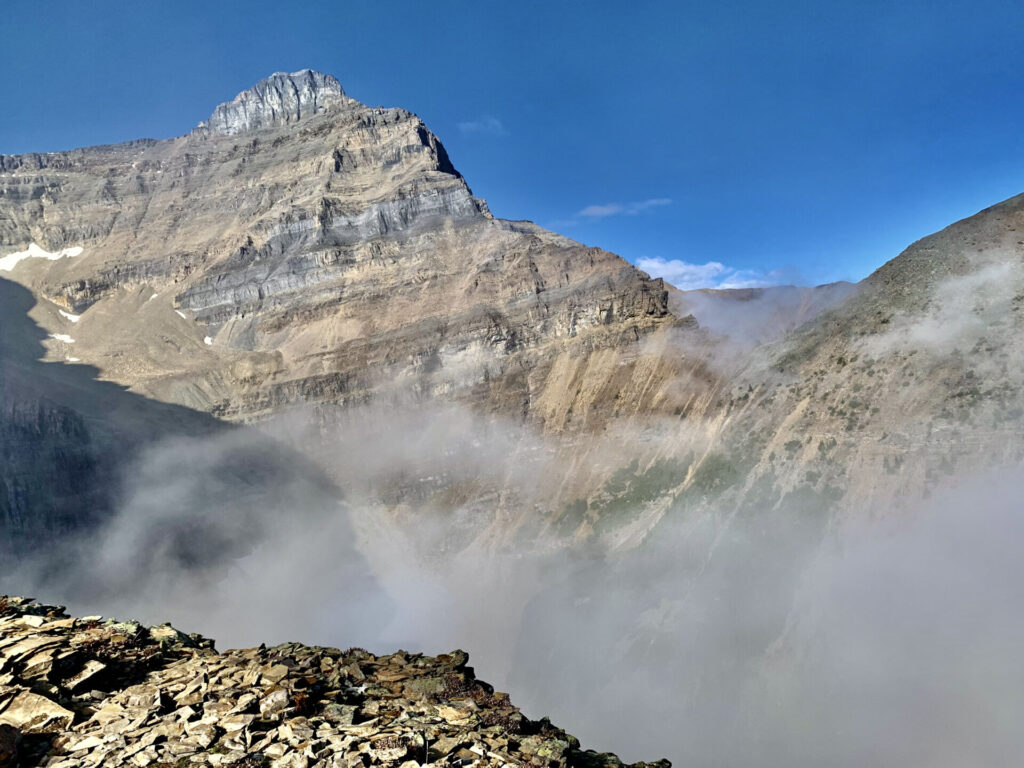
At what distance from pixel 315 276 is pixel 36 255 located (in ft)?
281

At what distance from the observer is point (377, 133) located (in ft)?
518

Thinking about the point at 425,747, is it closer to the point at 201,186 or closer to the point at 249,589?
the point at 249,589

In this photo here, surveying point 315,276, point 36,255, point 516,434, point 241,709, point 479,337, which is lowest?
point 241,709

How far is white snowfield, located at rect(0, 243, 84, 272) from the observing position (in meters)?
160

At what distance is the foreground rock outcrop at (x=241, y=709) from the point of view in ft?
40.8

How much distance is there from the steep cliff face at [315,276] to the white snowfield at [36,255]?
165 cm

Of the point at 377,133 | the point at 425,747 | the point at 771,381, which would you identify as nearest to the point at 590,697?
the point at 771,381

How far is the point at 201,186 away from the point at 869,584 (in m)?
178

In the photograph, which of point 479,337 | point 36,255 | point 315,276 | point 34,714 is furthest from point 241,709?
point 36,255

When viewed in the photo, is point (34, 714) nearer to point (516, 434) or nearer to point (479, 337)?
point (516, 434)

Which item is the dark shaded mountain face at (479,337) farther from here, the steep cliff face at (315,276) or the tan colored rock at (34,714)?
the tan colored rock at (34,714)

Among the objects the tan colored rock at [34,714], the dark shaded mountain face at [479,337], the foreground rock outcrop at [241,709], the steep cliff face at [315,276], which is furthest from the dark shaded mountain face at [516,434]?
the tan colored rock at [34,714]

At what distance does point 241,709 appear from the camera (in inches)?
548

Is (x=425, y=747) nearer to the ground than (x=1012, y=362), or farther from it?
nearer to the ground
